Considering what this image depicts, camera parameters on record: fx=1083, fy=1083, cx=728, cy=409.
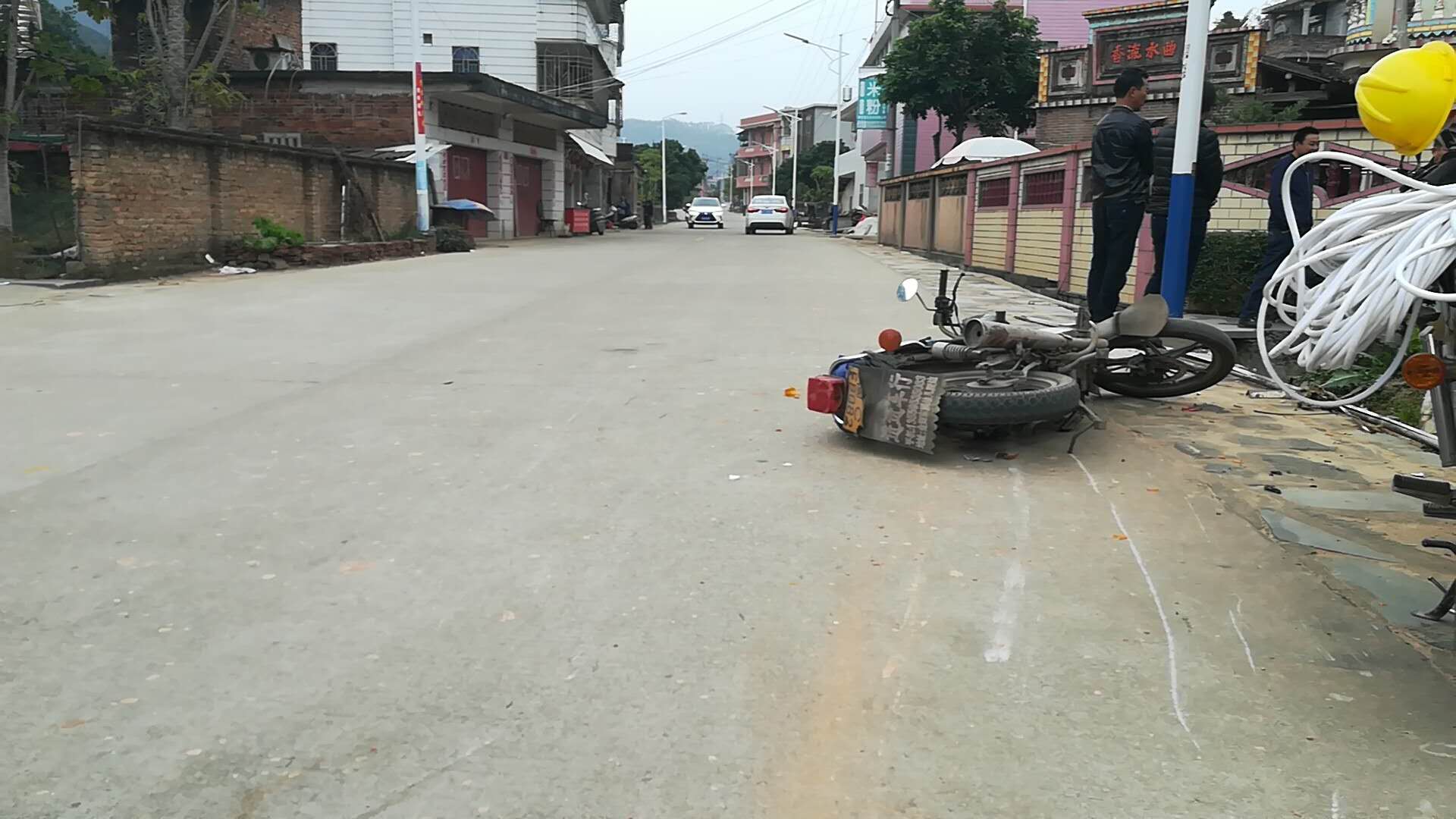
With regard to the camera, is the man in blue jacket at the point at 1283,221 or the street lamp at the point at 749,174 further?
the street lamp at the point at 749,174

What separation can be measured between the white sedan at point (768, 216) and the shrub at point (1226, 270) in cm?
3454

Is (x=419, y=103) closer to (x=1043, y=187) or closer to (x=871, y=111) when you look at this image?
(x=1043, y=187)

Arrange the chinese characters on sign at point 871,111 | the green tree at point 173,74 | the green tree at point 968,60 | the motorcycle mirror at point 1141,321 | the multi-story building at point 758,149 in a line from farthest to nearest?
the multi-story building at point 758,149 → the chinese characters on sign at point 871,111 → the green tree at point 968,60 → the green tree at point 173,74 → the motorcycle mirror at point 1141,321

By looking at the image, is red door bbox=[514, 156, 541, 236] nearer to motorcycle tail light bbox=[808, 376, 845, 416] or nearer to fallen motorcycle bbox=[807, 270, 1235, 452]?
fallen motorcycle bbox=[807, 270, 1235, 452]

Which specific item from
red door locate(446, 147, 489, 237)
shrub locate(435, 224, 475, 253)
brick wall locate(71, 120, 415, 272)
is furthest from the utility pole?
red door locate(446, 147, 489, 237)

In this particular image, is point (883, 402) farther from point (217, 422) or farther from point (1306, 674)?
point (217, 422)

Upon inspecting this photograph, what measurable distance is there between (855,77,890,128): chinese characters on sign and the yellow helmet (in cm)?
4503

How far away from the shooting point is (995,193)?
17594 mm

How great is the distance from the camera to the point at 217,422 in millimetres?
5562

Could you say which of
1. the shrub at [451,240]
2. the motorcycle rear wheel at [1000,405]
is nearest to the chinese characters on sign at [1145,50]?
the shrub at [451,240]

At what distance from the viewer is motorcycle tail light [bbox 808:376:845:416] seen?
511cm

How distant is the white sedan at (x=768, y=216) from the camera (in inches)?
1752

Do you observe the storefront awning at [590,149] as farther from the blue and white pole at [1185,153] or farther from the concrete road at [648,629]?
the concrete road at [648,629]

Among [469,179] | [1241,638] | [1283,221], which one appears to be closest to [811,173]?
[469,179]
